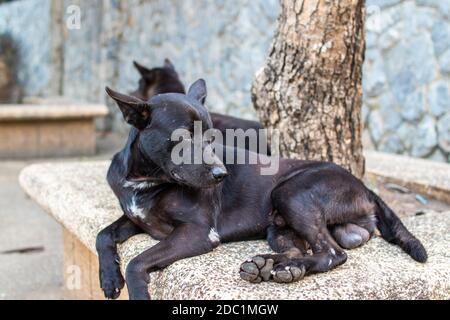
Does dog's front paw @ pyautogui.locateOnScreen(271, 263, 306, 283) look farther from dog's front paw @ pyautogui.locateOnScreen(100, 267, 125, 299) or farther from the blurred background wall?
the blurred background wall

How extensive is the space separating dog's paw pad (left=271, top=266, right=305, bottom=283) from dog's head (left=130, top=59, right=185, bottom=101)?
2.67 meters

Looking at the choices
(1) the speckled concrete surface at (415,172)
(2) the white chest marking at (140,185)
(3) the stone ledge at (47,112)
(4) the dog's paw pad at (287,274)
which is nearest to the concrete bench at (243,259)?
(4) the dog's paw pad at (287,274)

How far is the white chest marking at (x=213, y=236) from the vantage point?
2.36m

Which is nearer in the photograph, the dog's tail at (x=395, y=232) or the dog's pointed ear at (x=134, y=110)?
the dog's pointed ear at (x=134, y=110)

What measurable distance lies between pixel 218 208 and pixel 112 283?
50 centimetres

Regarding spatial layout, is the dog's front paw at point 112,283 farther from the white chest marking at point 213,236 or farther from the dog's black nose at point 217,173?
the dog's black nose at point 217,173

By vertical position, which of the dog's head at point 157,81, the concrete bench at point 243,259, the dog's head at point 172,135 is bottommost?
the concrete bench at point 243,259

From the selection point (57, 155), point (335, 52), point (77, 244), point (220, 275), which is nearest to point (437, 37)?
point (335, 52)

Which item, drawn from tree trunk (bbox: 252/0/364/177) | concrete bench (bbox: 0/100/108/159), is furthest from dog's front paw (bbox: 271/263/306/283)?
concrete bench (bbox: 0/100/108/159)

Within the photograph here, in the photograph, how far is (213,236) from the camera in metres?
2.38

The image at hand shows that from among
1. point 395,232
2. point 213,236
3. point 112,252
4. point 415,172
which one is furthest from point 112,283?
point 415,172

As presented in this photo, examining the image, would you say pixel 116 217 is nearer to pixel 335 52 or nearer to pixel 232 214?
pixel 232 214

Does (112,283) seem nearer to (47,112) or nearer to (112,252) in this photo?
(112,252)

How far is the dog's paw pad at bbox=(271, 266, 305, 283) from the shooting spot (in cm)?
205
